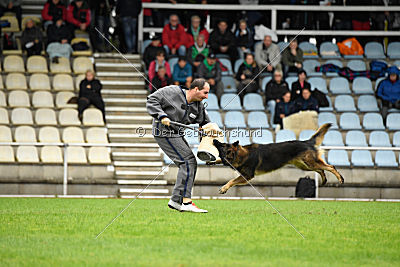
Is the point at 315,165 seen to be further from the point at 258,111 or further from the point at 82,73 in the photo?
the point at 82,73

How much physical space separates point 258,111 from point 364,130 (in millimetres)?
2474

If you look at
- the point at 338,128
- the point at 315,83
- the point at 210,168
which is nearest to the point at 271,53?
the point at 315,83

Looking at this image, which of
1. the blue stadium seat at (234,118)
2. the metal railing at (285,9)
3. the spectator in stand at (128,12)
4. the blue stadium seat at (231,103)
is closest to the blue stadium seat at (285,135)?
the blue stadium seat at (234,118)

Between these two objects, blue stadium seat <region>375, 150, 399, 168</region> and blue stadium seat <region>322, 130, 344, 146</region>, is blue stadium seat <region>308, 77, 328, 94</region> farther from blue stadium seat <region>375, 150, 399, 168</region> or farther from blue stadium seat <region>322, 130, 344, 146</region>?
blue stadium seat <region>375, 150, 399, 168</region>

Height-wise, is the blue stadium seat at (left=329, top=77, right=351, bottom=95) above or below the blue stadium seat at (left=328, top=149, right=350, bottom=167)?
above

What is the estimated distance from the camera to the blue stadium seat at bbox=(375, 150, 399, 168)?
14055 millimetres

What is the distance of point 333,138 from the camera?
15430 millimetres

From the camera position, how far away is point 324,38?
64.6ft

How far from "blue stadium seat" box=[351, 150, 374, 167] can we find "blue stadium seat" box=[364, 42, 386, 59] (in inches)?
209

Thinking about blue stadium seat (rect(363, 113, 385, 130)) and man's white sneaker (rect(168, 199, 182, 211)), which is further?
blue stadium seat (rect(363, 113, 385, 130))

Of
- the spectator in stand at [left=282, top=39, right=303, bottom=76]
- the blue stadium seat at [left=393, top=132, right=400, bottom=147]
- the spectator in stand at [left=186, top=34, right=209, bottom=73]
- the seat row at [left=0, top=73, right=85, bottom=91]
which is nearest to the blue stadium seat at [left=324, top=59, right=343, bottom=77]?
the spectator in stand at [left=282, top=39, right=303, bottom=76]

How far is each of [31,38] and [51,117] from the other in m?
2.87

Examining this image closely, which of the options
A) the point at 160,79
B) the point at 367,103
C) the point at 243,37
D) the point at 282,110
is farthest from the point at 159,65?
the point at 367,103

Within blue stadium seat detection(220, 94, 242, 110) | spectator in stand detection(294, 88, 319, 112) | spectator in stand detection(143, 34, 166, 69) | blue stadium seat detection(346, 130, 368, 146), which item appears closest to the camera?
blue stadium seat detection(346, 130, 368, 146)
